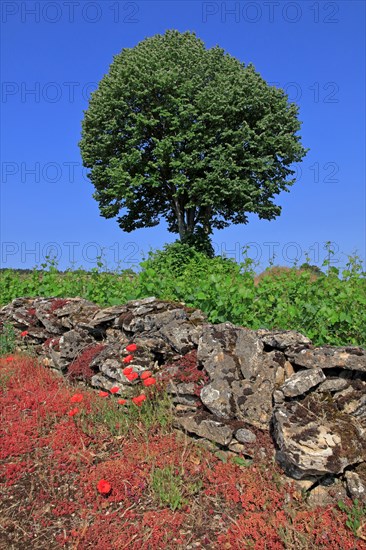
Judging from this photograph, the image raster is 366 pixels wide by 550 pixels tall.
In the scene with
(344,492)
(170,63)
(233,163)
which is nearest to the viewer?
(344,492)

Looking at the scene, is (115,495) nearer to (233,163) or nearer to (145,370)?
(145,370)

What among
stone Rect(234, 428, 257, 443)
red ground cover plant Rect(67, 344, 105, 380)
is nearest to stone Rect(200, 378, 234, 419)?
stone Rect(234, 428, 257, 443)

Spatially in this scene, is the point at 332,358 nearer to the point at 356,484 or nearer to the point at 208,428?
the point at 356,484

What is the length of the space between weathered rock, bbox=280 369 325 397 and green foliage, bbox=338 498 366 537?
113cm

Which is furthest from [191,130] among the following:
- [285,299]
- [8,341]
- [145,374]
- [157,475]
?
[157,475]

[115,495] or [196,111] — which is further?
[196,111]

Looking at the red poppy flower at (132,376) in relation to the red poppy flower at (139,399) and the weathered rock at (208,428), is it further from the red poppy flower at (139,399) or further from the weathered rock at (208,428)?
the weathered rock at (208,428)

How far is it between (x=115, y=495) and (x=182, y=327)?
2.45 meters

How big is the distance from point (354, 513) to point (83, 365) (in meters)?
4.65

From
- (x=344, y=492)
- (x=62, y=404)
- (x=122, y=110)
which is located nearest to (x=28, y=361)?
(x=62, y=404)

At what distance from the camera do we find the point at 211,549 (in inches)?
150

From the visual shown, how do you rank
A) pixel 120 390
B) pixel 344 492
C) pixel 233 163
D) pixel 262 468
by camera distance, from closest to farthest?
→ pixel 344 492, pixel 262 468, pixel 120 390, pixel 233 163

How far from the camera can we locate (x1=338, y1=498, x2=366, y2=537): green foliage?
3890mm

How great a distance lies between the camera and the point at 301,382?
192 inches
